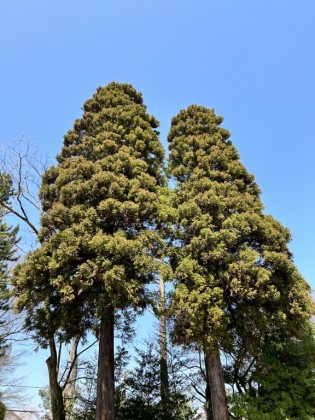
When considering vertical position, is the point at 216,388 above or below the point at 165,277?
below

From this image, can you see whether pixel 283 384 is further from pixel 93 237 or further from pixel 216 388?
pixel 93 237

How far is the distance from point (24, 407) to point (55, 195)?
14447 millimetres

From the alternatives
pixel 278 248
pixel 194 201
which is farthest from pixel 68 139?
pixel 278 248

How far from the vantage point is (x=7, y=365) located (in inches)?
635

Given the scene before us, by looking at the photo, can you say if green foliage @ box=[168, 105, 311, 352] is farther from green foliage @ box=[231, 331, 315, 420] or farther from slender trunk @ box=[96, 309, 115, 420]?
slender trunk @ box=[96, 309, 115, 420]

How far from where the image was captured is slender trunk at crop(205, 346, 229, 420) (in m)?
7.44

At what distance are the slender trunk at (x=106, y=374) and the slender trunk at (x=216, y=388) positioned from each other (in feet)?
7.59

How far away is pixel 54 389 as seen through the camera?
9336mm

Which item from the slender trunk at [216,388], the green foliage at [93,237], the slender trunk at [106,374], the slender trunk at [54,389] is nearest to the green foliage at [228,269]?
the slender trunk at [216,388]

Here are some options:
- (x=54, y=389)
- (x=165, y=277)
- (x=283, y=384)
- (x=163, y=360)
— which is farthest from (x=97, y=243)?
(x=283, y=384)

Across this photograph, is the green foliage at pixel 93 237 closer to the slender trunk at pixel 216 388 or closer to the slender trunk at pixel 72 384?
the slender trunk at pixel 216 388

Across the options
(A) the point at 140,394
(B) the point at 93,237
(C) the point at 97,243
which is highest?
(B) the point at 93,237

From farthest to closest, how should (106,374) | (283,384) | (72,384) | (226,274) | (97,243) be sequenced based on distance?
(72,384), (283,384), (226,274), (106,374), (97,243)

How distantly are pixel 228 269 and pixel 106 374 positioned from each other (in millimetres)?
3781
